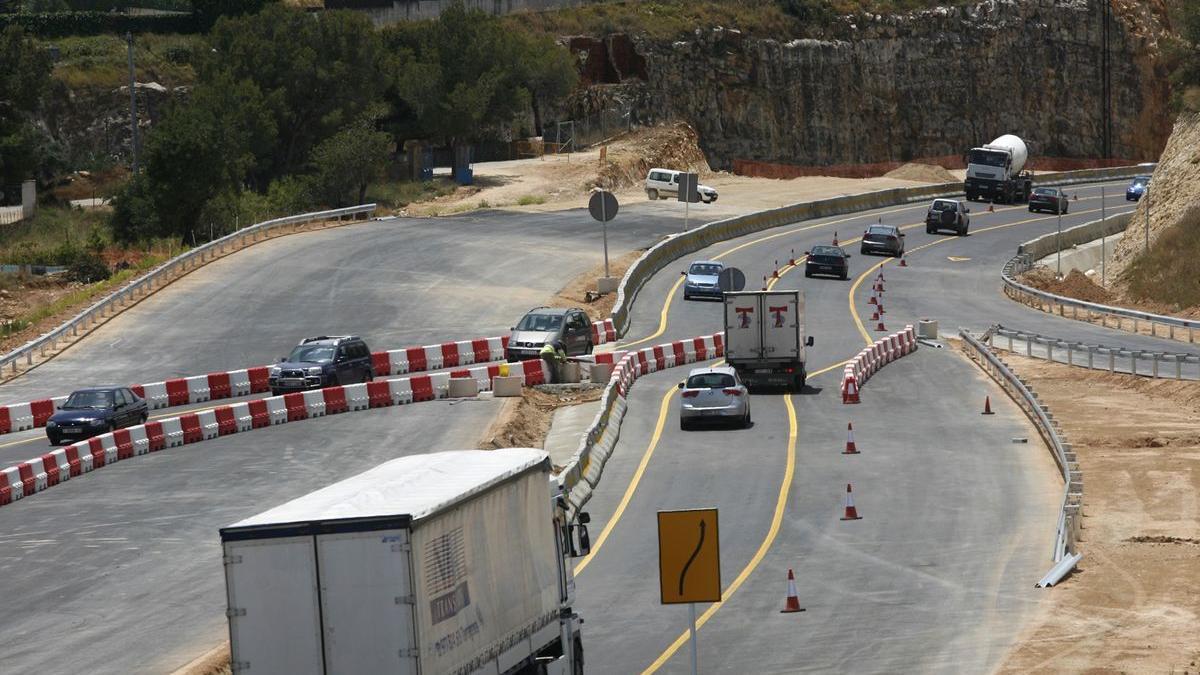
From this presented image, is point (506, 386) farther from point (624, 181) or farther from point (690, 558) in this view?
point (624, 181)

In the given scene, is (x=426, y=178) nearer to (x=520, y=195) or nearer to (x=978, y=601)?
(x=520, y=195)

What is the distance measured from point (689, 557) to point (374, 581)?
14.6 feet

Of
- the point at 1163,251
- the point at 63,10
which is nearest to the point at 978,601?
the point at 1163,251

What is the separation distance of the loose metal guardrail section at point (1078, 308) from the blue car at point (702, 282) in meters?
12.4

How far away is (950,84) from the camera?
136 metres

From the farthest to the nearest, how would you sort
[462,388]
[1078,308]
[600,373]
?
[1078,308] → [600,373] → [462,388]

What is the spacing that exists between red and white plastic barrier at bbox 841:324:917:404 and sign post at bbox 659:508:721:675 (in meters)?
26.2

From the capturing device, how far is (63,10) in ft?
419

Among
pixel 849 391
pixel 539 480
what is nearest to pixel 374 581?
pixel 539 480

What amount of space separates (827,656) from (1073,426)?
22.1m

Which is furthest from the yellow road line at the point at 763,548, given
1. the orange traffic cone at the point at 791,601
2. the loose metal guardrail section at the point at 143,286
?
the loose metal guardrail section at the point at 143,286

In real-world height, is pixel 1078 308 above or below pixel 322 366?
below

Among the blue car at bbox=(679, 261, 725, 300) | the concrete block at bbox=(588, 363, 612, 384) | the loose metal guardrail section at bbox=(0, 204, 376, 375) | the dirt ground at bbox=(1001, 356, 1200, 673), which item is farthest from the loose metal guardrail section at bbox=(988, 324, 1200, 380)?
the loose metal guardrail section at bbox=(0, 204, 376, 375)

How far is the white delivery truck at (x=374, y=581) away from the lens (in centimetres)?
1556
